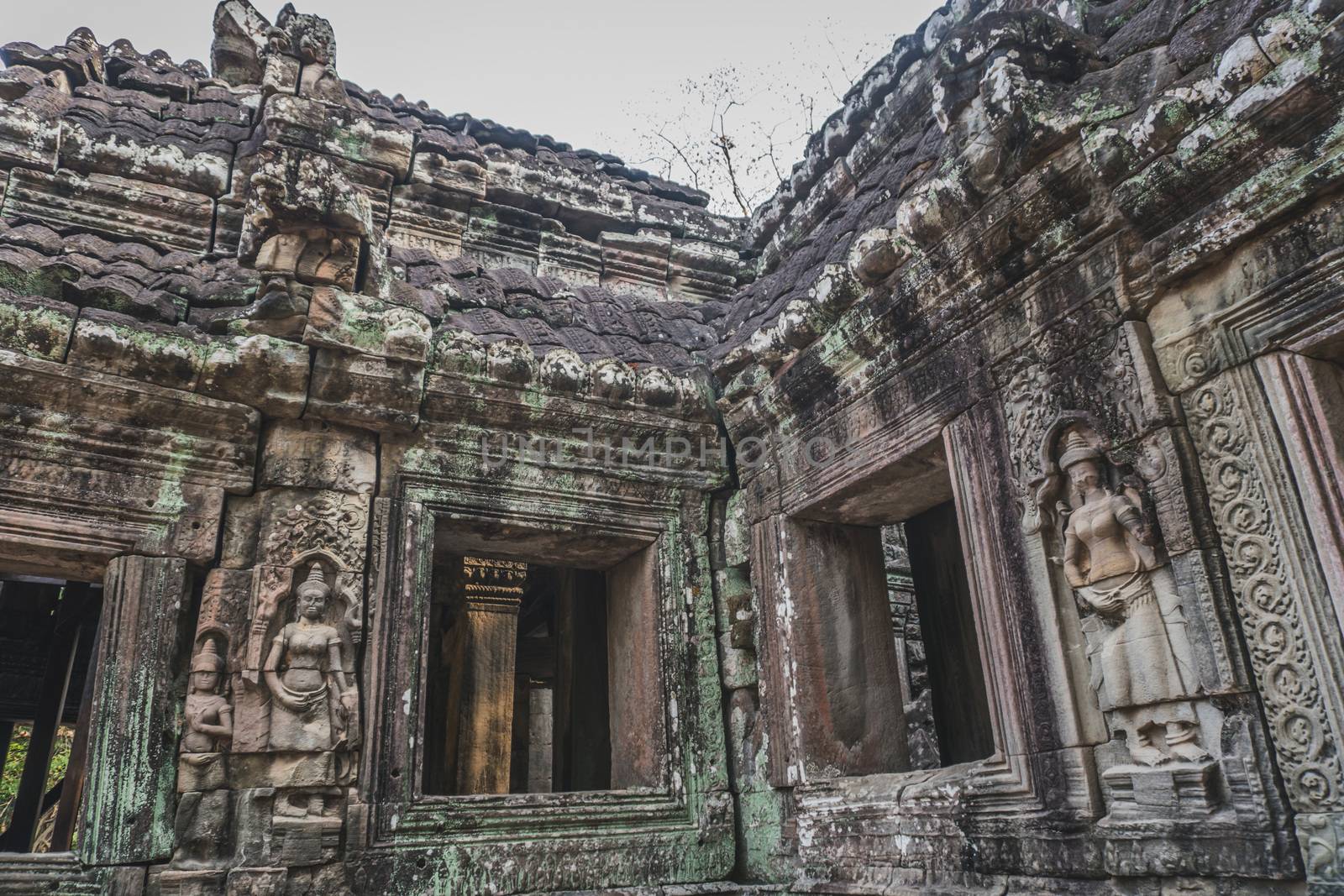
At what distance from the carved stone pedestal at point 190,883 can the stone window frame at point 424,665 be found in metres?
0.56

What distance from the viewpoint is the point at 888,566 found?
6.46 m

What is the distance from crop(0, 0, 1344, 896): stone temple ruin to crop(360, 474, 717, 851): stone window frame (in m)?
0.02

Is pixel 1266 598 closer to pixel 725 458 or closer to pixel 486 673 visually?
pixel 725 458

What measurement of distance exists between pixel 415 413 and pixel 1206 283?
3.10m

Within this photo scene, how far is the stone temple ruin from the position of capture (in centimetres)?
261

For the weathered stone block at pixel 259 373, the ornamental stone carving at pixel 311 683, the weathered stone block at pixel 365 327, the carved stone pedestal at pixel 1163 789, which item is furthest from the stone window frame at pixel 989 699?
the weathered stone block at pixel 259 373

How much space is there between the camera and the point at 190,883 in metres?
3.44

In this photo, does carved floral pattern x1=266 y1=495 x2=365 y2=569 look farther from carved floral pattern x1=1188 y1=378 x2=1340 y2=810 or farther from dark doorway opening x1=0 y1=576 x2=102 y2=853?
dark doorway opening x1=0 y1=576 x2=102 y2=853

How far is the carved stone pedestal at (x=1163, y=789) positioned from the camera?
2.52m

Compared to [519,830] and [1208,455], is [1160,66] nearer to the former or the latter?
[1208,455]

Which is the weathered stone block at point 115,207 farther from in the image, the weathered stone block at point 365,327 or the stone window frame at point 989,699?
the stone window frame at point 989,699

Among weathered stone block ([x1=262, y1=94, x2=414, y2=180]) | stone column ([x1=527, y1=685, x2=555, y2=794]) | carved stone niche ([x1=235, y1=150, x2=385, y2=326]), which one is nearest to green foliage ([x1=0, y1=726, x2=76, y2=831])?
stone column ([x1=527, y1=685, x2=555, y2=794])

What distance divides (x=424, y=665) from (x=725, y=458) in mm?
1820

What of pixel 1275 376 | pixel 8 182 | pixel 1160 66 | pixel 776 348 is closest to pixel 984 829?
pixel 1275 376
